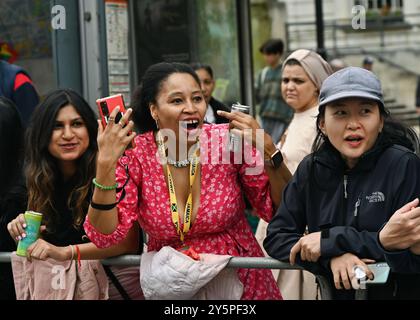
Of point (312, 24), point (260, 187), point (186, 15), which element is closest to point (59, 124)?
point (260, 187)

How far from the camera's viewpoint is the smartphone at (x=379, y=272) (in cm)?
403

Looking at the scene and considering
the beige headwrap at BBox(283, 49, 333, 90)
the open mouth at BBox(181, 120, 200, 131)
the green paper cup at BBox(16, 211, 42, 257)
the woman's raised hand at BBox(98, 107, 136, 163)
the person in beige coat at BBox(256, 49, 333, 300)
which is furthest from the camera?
the beige headwrap at BBox(283, 49, 333, 90)

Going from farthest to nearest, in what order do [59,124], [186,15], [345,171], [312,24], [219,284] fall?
[312,24] < [186,15] < [59,124] < [219,284] < [345,171]

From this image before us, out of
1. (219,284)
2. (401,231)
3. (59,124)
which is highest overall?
(59,124)

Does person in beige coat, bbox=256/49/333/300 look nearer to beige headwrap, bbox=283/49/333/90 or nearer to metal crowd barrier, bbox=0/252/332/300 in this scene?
beige headwrap, bbox=283/49/333/90

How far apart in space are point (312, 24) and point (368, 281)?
23.3m

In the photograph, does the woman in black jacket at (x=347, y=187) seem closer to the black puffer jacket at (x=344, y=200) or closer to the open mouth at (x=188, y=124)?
the black puffer jacket at (x=344, y=200)

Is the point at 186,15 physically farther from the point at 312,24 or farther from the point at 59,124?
the point at 312,24

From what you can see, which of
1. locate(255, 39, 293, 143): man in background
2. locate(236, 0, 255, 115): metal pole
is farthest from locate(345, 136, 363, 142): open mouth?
locate(255, 39, 293, 143): man in background

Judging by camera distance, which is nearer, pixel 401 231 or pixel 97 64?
pixel 401 231

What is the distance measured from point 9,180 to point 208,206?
1.36m

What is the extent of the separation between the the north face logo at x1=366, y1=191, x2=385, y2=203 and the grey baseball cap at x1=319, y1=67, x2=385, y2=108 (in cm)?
41

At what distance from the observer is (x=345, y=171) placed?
432 centimetres

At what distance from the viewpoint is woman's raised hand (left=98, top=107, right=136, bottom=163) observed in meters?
4.48
